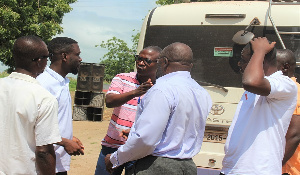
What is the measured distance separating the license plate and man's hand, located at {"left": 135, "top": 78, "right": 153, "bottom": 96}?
1949 mm

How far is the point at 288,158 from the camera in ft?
11.9

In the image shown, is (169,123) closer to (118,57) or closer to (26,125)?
(26,125)

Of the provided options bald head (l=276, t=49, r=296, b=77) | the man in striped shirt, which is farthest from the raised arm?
the man in striped shirt

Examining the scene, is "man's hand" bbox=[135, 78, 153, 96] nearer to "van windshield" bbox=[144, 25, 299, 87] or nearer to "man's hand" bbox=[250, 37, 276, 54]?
"man's hand" bbox=[250, 37, 276, 54]

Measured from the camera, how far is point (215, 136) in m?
5.89

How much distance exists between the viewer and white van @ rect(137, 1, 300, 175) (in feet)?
19.0

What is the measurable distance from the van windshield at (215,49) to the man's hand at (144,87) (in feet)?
6.40

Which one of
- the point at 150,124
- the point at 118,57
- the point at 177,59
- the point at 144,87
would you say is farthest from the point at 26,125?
the point at 118,57

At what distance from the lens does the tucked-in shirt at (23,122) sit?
113 inches

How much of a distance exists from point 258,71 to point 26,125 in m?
1.59

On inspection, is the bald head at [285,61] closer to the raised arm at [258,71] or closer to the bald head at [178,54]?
the raised arm at [258,71]

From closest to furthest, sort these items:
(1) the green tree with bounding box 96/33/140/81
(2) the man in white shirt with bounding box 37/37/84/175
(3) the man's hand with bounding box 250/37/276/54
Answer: (3) the man's hand with bounding box 250/37/276/54
(2) the man in white shirt with bounding box 37/37/84/175
(1) the green tree with bounding box 96/33/140/81

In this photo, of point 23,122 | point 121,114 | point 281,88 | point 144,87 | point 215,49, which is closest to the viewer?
point 23,122

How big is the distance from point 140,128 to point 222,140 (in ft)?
9.64
